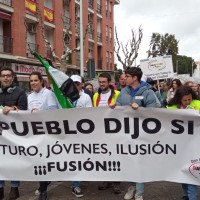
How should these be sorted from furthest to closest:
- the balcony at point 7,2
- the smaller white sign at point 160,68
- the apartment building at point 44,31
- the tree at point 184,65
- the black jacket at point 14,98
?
the tree at point 184,65 < the apartment building at point 44,31 < the balcony at point 7,2 < the smaller white sign at point 160,68 < the black jacket at point 14,98

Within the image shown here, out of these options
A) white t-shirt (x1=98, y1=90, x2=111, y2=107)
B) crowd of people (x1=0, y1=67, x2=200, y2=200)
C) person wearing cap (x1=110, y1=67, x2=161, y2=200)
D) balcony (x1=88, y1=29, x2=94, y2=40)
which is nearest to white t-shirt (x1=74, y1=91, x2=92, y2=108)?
crowd of people (x1=0, y1=67, x2=200, y2=200)

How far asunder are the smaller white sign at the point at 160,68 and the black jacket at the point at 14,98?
796 centimetres

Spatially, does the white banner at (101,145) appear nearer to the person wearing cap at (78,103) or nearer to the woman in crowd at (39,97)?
the woman in crowd at (39,97)

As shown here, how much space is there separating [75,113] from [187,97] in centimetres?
146

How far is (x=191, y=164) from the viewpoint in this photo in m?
4.75

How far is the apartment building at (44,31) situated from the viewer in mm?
25125

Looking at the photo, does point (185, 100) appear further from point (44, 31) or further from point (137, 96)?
point (44, 31)

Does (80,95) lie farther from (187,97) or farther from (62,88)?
(187,97)

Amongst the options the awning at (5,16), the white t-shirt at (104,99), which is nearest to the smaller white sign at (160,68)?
the white t-shirt at (104,99)

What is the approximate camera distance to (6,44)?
2500 cm

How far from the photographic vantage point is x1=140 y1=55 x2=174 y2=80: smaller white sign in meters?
12.9

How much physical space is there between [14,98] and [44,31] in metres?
24.6

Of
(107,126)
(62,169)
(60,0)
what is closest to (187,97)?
(107,126)

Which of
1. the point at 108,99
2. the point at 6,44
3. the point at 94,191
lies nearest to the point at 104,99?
the point at 108,99
